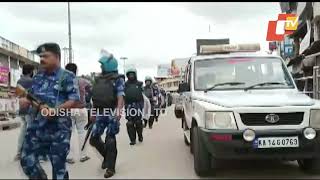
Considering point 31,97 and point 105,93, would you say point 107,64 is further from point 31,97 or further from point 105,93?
point 31,97

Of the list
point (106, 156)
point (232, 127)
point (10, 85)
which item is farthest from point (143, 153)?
point (10, 85)

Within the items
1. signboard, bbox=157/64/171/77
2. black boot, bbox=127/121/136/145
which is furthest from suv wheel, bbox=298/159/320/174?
signboard, bbox=157/64/171/77

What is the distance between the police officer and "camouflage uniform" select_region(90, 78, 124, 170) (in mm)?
2171

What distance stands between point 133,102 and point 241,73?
4.33 m

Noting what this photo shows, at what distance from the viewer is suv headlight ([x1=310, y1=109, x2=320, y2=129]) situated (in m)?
6.87

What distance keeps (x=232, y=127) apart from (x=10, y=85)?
25465 millimetres

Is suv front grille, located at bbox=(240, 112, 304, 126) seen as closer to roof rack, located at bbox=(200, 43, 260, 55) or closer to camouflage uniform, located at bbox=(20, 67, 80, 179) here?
camouflage uniform, located at bbox=(20, 67, 80, 179)

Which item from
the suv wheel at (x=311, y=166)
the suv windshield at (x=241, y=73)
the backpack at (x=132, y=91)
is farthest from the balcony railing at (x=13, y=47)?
the suv wheel at (x=311, y=166)

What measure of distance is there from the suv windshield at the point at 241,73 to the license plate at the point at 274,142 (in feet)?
4.85

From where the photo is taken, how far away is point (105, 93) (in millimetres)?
8062

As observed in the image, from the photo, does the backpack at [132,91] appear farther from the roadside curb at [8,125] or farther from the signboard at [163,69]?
the signboard at [163,69]

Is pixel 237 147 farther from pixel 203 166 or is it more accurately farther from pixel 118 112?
pixel 118 112

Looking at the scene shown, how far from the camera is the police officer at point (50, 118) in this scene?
18.3ft

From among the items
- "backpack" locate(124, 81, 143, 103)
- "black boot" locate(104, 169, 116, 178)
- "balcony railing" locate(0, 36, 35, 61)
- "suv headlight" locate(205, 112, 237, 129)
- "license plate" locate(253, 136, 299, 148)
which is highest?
"balcony railing" locate(0, 36, 35, 61)
